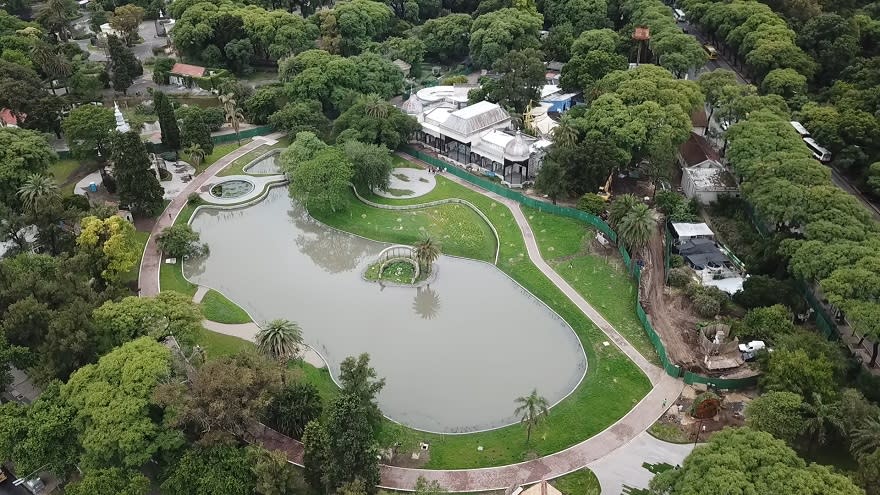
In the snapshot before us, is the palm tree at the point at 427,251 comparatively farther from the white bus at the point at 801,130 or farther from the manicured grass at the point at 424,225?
the white bus at the point at 801,130

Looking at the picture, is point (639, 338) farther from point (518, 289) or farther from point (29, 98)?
point (29, 98)

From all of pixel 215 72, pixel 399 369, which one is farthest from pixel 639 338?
pixel 215 72

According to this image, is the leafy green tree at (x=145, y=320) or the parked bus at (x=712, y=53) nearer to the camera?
the leafy green tree at (x=145, y=320)

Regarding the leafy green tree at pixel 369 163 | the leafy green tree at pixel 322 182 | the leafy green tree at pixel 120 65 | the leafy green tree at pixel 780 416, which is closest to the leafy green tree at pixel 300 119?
the leafy green tree at pixel 369 163

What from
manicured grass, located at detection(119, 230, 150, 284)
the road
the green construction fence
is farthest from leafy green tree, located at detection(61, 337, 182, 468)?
the road

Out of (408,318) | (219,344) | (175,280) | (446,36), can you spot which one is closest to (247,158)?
(175,280)
